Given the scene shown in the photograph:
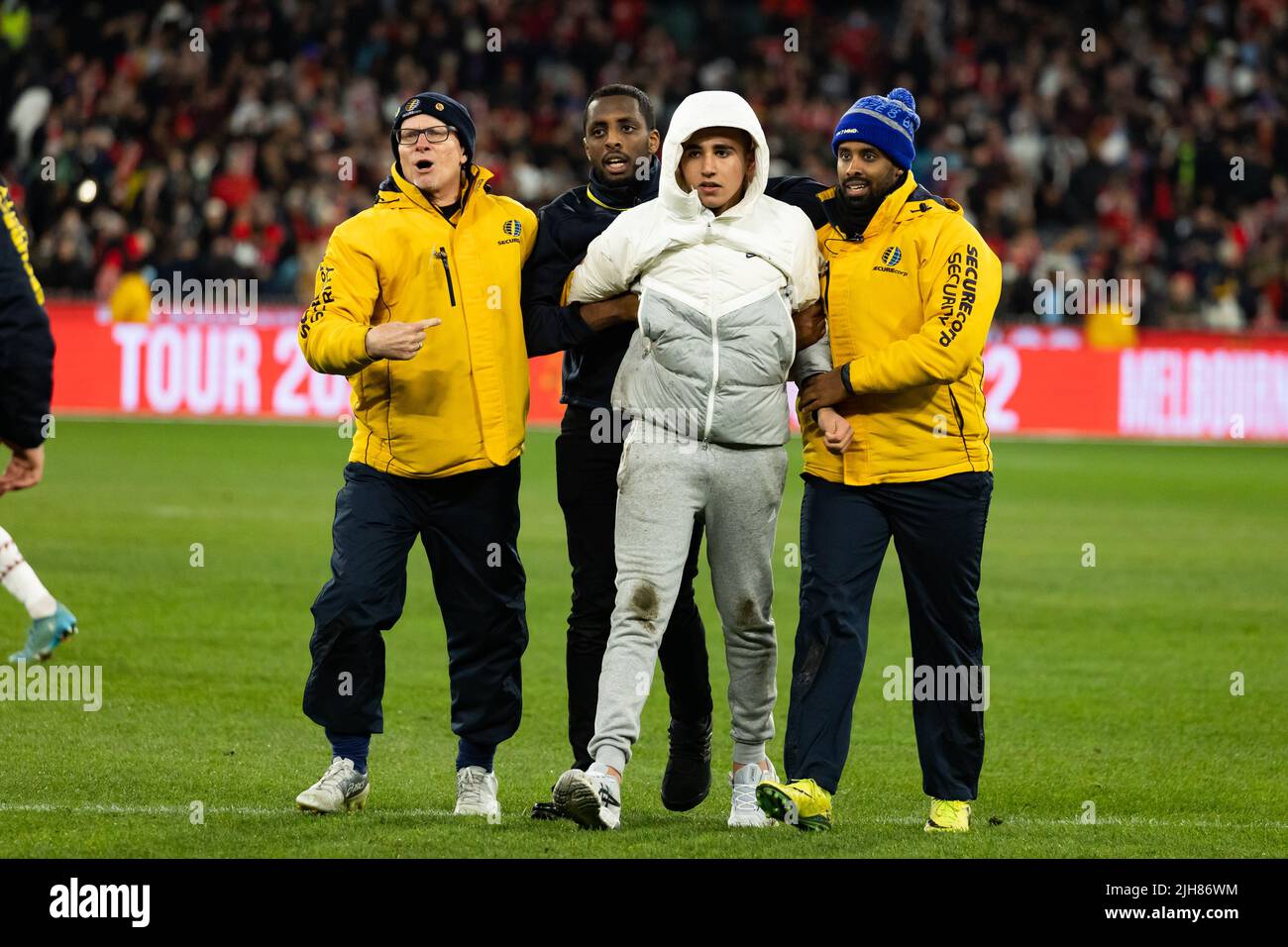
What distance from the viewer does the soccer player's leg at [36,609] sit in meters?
5.53

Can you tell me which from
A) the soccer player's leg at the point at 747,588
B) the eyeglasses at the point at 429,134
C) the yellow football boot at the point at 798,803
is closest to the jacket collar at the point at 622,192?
the eyeglasses at the point at 429,134

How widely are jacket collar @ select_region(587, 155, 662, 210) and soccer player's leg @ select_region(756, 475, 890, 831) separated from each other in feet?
4.22

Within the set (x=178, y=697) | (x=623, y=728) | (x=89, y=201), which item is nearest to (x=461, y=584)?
(x=623, y=728)

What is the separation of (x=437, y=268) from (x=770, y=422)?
1237 mm

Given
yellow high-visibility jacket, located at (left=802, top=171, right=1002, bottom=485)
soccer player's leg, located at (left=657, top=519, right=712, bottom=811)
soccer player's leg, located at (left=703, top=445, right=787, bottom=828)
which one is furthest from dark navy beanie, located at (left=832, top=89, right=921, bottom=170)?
soccer player's leg, located at (left=657, top=519, right=712, bottom=811)

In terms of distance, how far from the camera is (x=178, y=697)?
8.69 metres

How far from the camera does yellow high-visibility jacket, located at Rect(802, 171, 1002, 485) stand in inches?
243

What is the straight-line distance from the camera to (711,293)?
609cm

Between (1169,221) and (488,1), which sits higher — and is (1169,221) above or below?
below

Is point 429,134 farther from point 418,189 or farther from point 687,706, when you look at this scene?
point 687,706

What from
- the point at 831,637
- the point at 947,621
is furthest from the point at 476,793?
the point at 947,621

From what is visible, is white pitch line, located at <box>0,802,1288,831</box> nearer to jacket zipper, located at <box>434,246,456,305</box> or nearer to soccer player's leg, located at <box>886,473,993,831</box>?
soccer player's leg, located at <box>886,473,993,831</box>

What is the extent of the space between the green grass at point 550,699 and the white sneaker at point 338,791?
0.07 meters
